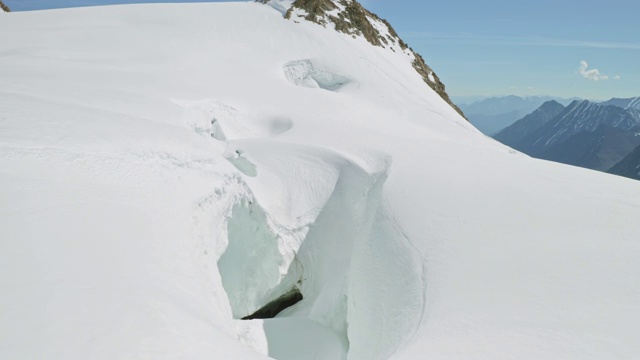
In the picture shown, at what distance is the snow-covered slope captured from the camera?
5.23 m

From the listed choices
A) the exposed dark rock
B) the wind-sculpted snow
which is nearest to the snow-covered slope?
the exposed dark rock

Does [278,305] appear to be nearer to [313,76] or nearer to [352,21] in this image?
[313,76]

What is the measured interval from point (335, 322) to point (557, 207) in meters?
6.54

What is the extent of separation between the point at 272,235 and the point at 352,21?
3394 centimetres

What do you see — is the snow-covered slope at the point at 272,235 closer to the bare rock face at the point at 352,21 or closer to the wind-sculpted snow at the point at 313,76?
the wind-sculpted snow at the point at 313,76

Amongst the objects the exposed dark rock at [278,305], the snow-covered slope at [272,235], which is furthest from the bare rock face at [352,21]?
the exposed dark rock at [278,305]

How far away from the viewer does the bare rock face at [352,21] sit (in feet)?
126

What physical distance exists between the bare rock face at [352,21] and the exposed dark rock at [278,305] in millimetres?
30355

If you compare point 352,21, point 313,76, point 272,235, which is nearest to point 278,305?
point 272,235

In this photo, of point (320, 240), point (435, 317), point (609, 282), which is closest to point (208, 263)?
point (435, 317)

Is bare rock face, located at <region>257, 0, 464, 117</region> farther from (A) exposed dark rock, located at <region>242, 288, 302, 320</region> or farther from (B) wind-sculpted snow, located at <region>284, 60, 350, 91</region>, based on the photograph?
(A) exposed dark rock, located at <region>242, 288, 302, 320</region>

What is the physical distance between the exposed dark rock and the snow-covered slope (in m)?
0.38

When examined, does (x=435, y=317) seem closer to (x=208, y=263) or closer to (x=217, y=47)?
(x=208, y=263)

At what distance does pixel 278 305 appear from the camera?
13219 mm
